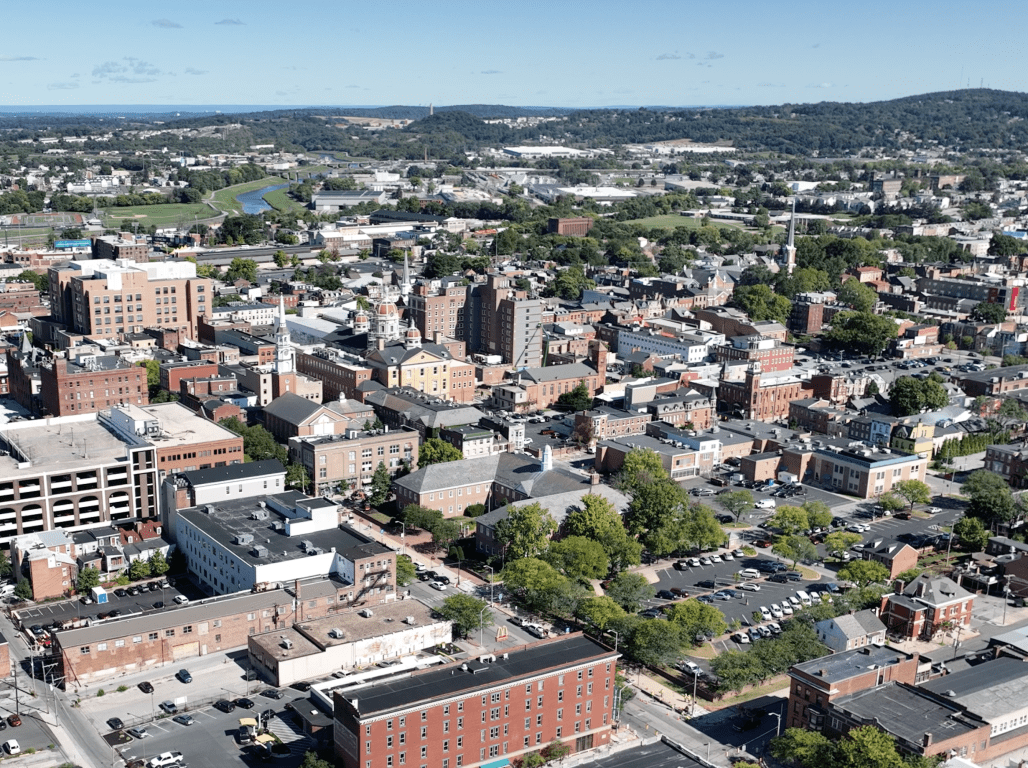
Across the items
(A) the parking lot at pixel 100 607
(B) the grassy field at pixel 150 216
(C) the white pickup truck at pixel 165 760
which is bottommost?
(A) the parking lot at pixel 100 607

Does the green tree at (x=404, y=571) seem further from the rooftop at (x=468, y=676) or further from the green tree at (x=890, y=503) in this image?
the green tree at (x=890, y=503)

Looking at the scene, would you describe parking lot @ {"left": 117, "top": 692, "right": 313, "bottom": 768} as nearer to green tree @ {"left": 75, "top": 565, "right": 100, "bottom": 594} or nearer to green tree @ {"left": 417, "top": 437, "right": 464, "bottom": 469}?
green tree @ {"left": 75, "top": 565, "right": 100, "bottom": 594}

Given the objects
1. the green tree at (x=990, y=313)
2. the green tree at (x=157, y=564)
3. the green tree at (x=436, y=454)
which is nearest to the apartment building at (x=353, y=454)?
the green tree at (x=436, y=454)

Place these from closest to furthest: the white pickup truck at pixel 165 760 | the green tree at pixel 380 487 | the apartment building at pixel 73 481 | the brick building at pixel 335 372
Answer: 1. the white pickup truck at pixel 165 760
2. the apartment building at pixel 73 481
3. the green tree at pixel 380 487
4. the brick building at pixel 335 372

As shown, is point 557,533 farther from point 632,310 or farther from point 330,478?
point 632,310

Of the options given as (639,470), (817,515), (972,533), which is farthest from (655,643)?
(972,533)

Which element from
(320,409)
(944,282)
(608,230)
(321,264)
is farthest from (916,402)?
(608,230)

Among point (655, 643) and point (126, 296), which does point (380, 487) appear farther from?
point (126, 296)

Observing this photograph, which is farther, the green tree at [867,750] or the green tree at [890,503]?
the green tree at [890,503]

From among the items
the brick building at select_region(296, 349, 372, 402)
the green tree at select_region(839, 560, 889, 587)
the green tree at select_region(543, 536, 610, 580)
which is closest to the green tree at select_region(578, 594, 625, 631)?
the green tree at select_region(543, 536, 610, 580)
